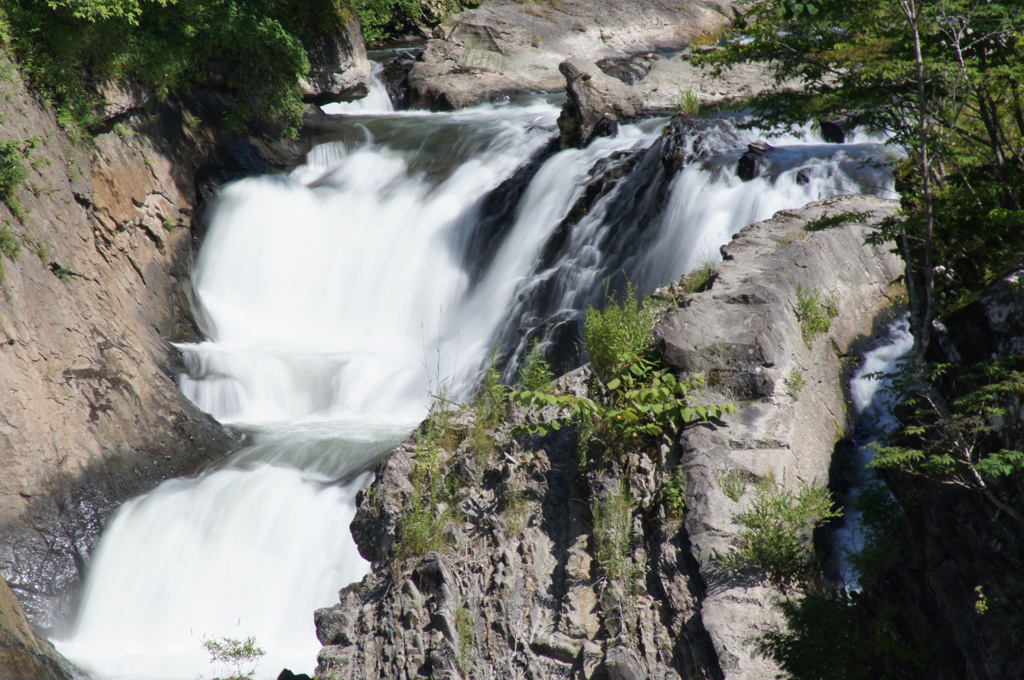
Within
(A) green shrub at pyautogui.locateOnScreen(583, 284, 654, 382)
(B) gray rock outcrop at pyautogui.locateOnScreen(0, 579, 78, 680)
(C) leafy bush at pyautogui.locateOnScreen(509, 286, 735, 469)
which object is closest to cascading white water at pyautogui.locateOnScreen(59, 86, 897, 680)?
(B) gray rock outcrop at pyautogui.locateOnScreen(0, 579, 78, 680)

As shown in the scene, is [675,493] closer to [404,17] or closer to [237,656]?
[237,656]

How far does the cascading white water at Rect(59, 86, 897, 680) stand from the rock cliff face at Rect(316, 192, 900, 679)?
2.24 m

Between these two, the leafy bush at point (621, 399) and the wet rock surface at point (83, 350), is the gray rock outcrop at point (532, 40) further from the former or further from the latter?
the leafy bush at point (621, 399)

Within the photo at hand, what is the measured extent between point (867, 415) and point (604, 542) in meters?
2.18

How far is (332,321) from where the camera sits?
38.3 ft

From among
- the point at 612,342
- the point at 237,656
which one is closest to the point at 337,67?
the point at 237,656

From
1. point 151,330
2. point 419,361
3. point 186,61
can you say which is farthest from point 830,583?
point 186,61

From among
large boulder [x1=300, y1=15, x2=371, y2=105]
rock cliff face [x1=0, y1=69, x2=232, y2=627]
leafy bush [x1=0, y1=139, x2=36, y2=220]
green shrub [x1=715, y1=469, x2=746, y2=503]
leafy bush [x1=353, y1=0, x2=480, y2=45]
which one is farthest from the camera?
leafy bush [x1=353, y1=0, x2=480, y2=45]

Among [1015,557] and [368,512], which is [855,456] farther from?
[368,512]

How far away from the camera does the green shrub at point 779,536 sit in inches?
152

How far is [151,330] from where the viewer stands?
1004 cm

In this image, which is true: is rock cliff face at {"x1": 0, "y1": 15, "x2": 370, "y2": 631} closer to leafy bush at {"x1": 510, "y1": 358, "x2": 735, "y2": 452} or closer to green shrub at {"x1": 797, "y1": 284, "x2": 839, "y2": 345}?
leafy bush at {"x1": 510, "y1": 358, "x2": 735, "y2": 452}

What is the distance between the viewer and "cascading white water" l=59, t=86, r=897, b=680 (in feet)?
22.6

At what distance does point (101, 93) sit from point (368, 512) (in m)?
7.58
